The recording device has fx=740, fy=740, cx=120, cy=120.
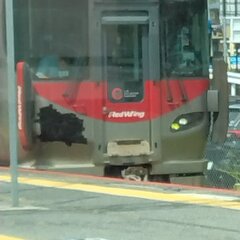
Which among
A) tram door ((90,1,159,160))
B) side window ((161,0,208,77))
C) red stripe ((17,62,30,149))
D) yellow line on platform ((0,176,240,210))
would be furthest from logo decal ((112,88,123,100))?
yellow line on platform ((0,176,240,210))

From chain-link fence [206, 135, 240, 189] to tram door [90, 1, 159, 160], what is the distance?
1363mm

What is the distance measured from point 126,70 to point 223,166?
2.46 meters

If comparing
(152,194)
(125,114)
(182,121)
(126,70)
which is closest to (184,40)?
(126,70)

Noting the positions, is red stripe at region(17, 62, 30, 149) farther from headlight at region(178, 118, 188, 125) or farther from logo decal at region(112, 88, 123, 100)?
headlight at region(178, 118, 188, 125)

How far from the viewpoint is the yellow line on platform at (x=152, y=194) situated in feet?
24.2

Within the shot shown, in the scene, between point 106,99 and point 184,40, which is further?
point 184,40

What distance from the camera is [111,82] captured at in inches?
374

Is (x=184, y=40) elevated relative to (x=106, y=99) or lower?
elevated

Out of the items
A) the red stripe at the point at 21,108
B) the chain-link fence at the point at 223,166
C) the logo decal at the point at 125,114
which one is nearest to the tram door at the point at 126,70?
the logo decal at the point at 125,114

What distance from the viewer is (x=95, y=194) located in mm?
7934

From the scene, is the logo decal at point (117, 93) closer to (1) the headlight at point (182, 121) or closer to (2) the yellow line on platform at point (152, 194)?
(1) the headlight at point (182, 121)

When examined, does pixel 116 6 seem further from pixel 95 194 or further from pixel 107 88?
pixel 95 194

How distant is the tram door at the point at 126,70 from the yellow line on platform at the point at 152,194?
116 centimetres

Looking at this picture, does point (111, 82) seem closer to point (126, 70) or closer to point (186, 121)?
point (126, 70)
